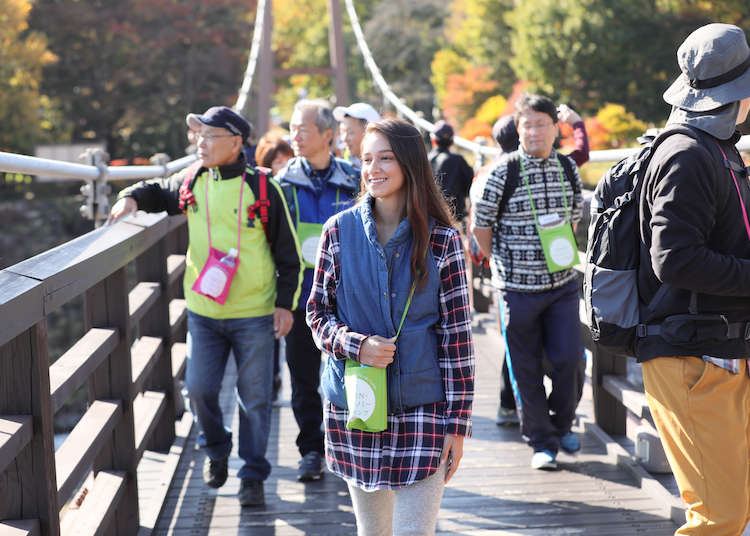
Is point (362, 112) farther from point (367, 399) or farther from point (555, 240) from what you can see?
point (367, 399)

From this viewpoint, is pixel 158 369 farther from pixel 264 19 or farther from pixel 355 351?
pixel 264 19

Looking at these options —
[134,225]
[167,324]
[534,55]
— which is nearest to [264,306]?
[134,225]

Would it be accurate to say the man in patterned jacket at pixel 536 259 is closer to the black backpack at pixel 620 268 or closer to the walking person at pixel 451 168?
the black backpack at pixel 620 268

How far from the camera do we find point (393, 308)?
7.43ft

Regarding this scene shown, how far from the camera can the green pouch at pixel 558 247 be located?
3811mm

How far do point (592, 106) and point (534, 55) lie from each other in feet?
11.9

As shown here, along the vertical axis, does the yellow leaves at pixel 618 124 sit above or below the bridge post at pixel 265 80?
below

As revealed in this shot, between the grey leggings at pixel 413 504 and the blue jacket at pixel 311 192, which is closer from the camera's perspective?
the grey leggings at pixel 413 504

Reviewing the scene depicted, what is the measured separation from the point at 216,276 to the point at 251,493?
2.72ft

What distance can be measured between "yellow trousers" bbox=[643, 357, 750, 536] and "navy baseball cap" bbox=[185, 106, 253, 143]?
75.5 inches

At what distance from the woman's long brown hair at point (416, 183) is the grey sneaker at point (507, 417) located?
8.15 feet

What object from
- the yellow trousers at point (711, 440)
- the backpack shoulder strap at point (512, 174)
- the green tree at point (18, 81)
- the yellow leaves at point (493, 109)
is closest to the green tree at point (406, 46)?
the yellow leaves at point (493, 109)

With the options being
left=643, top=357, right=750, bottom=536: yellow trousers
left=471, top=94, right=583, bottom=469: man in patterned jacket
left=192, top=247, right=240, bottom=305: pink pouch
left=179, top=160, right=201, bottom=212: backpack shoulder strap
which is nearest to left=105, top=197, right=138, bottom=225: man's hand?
left=179, top=160, right=201, bottom=212: backpack shoulder strap

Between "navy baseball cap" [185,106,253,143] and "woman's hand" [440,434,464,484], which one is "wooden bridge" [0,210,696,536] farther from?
"woman's hand" [440,434,464,484]
